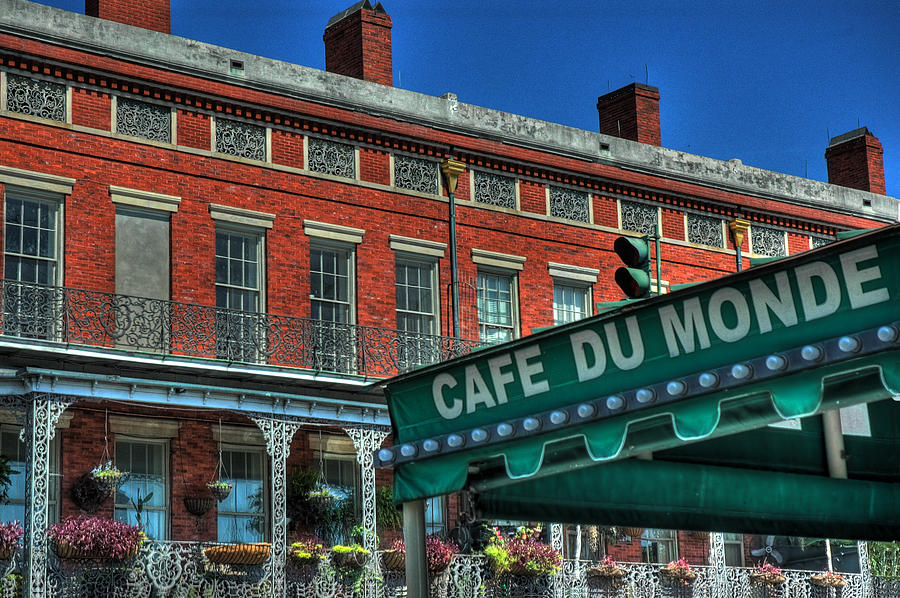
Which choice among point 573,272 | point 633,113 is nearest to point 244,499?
point 573,272

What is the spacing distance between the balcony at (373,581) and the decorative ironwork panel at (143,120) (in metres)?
6.58

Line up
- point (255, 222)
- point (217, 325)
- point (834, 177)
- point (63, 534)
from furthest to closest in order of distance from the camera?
point (834, 177) < point (255, 222) < point (217, 325) < point (63, 534)

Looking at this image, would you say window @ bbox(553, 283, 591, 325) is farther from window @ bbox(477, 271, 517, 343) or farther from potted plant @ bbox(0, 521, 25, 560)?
potted plant @ bbox(0, 521, 25, 560)

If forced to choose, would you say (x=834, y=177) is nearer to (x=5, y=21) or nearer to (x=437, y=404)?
(x=5, y=21)

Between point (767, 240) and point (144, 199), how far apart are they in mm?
14234

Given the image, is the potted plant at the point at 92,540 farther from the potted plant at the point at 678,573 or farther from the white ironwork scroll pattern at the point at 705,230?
the white ironwork scroll pattern at the point at 705,230

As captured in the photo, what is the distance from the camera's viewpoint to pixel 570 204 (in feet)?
87.0

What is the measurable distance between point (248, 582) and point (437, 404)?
12.6m

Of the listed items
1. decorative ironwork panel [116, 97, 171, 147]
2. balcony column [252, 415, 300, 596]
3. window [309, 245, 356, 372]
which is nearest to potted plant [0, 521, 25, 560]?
balcony column [252, 415, 300, 596]

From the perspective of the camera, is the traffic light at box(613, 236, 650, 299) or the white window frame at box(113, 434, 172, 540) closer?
the traffic light at box(613, 236, 650, 299)

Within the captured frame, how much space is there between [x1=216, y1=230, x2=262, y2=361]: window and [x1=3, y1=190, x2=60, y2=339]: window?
2668 millimetres

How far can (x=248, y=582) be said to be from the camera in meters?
19.2

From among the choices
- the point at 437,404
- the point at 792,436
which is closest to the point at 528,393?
the point at 437,404

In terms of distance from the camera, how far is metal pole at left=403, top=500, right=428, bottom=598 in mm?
7250
